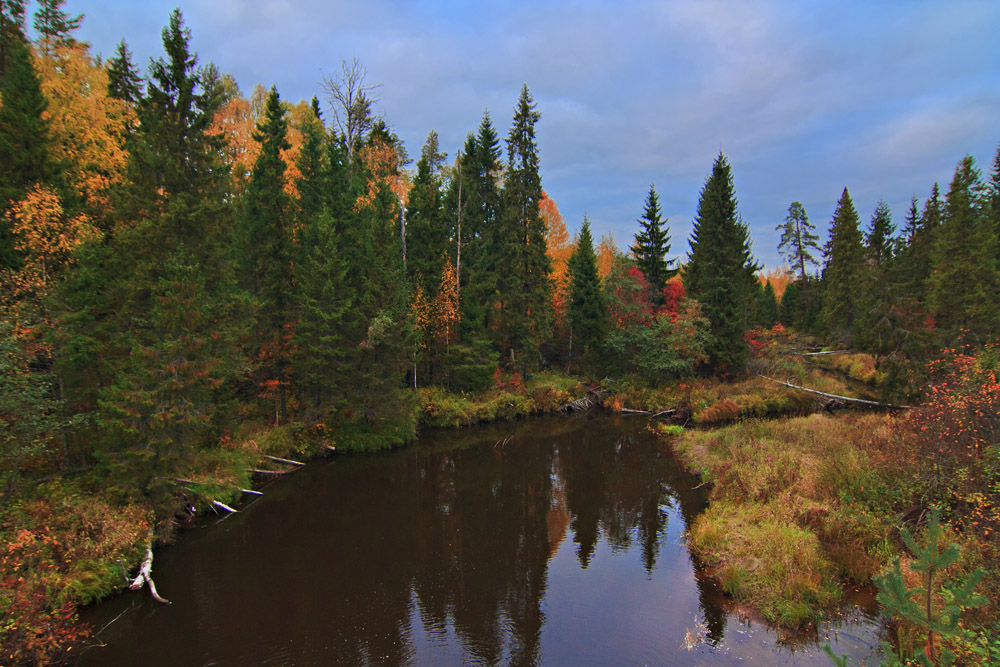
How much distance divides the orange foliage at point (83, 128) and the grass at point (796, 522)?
2069cm

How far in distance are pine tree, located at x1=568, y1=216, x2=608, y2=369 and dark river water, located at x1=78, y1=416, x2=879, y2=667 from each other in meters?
19.4

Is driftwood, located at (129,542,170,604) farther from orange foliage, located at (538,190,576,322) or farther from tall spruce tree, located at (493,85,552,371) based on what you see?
orange foliage, located at (538,190,576,322)

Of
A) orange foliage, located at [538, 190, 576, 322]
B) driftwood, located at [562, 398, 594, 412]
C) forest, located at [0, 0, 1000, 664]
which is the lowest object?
driftwood, located at [562, 398, 594, 412]

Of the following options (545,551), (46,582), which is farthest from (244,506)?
(545,551)

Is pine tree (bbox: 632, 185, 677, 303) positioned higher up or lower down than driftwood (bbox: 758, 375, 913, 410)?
higher up

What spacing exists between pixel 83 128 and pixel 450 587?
19249mm

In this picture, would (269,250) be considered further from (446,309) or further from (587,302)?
(587,302)

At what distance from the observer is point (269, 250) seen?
72.1 ft

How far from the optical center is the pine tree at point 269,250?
72.1 feet

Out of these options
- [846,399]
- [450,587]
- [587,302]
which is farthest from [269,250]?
[846,399]

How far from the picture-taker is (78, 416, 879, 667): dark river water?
9.03 m

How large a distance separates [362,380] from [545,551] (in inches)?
527

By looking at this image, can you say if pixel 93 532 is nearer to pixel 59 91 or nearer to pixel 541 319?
pixel 59 91


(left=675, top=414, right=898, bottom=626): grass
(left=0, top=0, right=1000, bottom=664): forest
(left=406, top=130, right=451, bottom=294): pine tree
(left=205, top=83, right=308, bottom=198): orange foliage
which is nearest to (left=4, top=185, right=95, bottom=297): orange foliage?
(left=0, top=0, right=1000, bottom=664): forest
